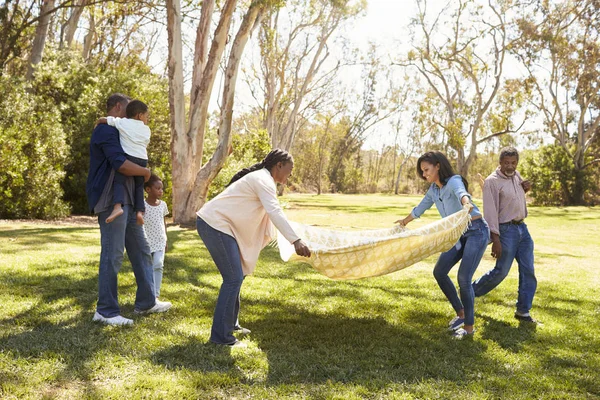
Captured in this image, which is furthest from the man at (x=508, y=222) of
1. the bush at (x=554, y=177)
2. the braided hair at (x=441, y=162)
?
the bush at (x=554, y=177)

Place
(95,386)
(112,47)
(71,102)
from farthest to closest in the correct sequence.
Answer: (112,47)
(71,102)
(95,386)

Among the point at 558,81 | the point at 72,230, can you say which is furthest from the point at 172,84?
the point at 558,81

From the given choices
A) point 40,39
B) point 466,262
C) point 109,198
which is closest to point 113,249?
point 109,198

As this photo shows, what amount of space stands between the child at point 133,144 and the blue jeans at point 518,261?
3.76m

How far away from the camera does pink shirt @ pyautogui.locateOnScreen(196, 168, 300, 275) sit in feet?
14.5

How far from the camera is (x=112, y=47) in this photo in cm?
3006

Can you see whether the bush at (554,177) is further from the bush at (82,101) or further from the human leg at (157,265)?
the human leg at (157,265)

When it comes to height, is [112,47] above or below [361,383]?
above

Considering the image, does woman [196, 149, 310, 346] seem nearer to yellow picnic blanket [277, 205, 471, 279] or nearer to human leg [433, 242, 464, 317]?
yellow picnic blanket [277, 205, 471, 279]

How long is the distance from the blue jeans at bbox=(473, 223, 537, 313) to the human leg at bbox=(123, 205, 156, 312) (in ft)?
11.6

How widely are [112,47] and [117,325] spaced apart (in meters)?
28.3

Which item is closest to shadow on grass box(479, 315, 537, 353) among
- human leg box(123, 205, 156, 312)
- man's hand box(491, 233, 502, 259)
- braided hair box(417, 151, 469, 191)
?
man's hand box(491, 233, 502, 259)

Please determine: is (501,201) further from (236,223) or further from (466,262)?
(236,223)

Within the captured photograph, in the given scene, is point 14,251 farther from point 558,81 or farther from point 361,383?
point 558,81
